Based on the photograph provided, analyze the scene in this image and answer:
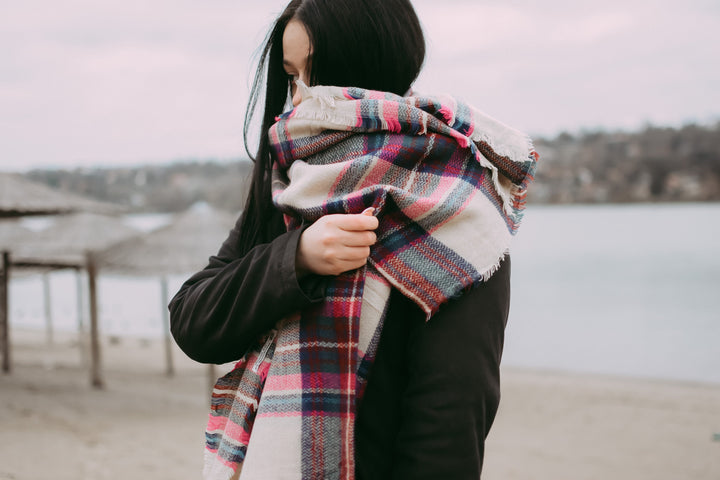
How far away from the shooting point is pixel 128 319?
1919cm

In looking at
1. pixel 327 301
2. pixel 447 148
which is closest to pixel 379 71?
pixel 447 148

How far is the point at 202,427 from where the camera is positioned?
6.91 meters

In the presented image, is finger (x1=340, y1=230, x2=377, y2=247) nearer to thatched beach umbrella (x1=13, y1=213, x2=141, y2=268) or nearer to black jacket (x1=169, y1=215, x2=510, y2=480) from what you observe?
black jacket (x1=169, y1=215, x2=510, y2=480)

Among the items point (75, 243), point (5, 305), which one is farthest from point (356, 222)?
point (75, 243)

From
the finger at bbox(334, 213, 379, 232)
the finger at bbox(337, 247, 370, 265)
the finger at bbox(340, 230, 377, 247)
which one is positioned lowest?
the finger at bbox(337, 247, 370, 265)

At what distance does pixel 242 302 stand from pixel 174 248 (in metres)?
6.58

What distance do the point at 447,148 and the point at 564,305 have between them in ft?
68.6

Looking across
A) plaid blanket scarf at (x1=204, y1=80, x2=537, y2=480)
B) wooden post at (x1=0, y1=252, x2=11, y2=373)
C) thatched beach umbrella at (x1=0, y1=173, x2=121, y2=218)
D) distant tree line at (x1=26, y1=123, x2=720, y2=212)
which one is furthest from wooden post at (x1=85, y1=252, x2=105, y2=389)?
distant tree line at (x1=26, y1=123, x2=720, y2=212)

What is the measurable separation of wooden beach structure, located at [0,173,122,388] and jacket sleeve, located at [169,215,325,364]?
6073mm

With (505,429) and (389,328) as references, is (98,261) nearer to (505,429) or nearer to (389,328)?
(505,429)

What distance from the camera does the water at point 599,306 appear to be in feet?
44.4

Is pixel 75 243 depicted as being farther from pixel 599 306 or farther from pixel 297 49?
pixel 599 306

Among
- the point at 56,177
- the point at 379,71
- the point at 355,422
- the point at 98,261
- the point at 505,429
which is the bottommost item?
the point at 505,429

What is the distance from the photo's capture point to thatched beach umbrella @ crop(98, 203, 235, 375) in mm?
6992
